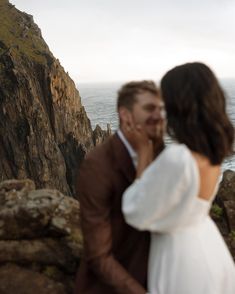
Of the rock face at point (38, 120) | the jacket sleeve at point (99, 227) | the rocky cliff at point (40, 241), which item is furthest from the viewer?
the rock face at point (38, 120)

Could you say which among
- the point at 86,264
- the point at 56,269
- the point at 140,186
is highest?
the point at 140,186

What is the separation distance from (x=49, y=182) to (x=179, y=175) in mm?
61214

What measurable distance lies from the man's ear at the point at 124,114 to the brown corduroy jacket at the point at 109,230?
0.68 ft

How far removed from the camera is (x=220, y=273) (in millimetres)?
3422

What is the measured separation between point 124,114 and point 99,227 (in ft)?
3.01

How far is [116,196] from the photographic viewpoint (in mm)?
3451

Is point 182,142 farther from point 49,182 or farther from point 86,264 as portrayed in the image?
point 49,182

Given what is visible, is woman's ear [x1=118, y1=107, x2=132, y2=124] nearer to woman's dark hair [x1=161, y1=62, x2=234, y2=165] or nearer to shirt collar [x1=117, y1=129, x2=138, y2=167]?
shirt collar [x1=117, y1=129, x2=138, y2=167]

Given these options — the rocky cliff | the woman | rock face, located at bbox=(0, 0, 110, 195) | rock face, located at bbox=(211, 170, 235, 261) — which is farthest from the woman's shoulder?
rock face, located at bbox=(0, 0, 110, 195)

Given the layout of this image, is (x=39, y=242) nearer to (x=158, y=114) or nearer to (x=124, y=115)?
(x=124, y=115)

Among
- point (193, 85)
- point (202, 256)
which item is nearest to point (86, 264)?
point (202, 256)

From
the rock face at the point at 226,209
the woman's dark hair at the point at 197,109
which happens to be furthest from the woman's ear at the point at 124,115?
the rock face at the point at 226,209

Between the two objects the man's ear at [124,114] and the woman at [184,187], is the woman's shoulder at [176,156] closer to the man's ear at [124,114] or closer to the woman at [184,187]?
the woman at [184,187]

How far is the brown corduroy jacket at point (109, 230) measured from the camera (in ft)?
10.9
